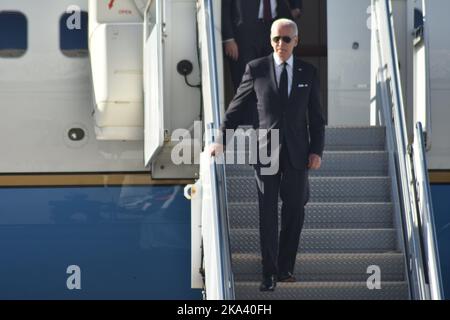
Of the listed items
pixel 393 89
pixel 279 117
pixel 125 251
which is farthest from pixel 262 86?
pixel 125 251

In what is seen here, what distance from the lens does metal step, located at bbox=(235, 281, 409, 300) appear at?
679cm

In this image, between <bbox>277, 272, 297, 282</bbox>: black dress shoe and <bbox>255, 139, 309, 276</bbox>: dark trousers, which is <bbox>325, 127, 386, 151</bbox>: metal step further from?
<bbox>277, 272, 297, 282</bbox>: black dress shoe

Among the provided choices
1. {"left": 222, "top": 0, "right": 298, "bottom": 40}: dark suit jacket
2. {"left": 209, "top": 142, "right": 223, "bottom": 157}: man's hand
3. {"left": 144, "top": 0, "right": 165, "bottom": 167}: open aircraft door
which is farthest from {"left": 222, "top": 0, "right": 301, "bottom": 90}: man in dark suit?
{"left": 209, "top": 142, "right": 223, "bottom": 157}: man's hand

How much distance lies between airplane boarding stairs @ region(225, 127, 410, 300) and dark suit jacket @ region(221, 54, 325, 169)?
34.1 inches

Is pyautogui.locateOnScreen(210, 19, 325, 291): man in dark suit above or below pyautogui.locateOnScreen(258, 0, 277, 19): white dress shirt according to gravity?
below

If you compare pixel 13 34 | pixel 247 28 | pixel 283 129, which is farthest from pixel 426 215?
pixel 13 34

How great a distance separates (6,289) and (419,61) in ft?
13.1

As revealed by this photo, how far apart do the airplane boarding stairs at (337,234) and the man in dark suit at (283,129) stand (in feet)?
1.32

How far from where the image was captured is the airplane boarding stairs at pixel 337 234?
6.89 meters

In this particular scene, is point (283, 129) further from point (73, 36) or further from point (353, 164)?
point (73, 36)

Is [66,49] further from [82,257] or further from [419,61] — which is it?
[419,61]

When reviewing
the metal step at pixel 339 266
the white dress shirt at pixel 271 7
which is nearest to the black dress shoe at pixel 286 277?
the metal step at pixel 339 266

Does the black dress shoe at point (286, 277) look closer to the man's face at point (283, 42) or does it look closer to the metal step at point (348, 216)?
the metal step at point (348, 216)

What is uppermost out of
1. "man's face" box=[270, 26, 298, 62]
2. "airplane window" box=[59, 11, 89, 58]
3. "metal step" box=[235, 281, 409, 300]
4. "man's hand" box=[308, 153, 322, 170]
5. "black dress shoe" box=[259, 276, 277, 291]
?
"airplane window" box=[59, 11, 89, 58]
